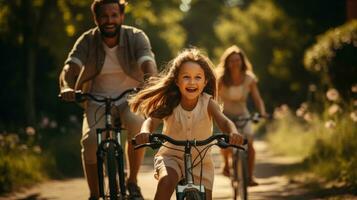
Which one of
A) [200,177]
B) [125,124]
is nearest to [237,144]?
[200,177]

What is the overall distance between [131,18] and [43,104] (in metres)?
6.21

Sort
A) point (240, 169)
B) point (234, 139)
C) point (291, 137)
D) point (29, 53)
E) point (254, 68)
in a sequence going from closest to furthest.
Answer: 1. point (234, 139)
2. point (240, 169)
3. point (29, 53)
4. point (291, 137)
5. point (254, 68)

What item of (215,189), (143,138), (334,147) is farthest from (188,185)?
(334,147)

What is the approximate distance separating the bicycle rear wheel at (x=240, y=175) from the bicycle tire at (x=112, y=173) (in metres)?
2.65

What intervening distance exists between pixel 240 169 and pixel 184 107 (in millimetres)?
3445

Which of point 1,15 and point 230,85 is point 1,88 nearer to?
point 1,15

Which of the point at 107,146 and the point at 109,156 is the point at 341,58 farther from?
the point at 109,156

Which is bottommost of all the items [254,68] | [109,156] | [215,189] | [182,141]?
[182,141]

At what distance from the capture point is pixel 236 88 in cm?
1191

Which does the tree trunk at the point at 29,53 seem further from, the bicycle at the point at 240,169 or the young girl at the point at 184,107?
the young girl at the point at 184,107

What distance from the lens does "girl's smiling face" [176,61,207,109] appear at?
690 centimetres

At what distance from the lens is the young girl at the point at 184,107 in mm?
6836

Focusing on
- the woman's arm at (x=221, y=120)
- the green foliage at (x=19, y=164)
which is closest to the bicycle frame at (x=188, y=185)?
the woman's arm at (x=221, y=120)

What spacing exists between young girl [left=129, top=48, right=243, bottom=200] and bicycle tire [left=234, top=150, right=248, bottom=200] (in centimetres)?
300
